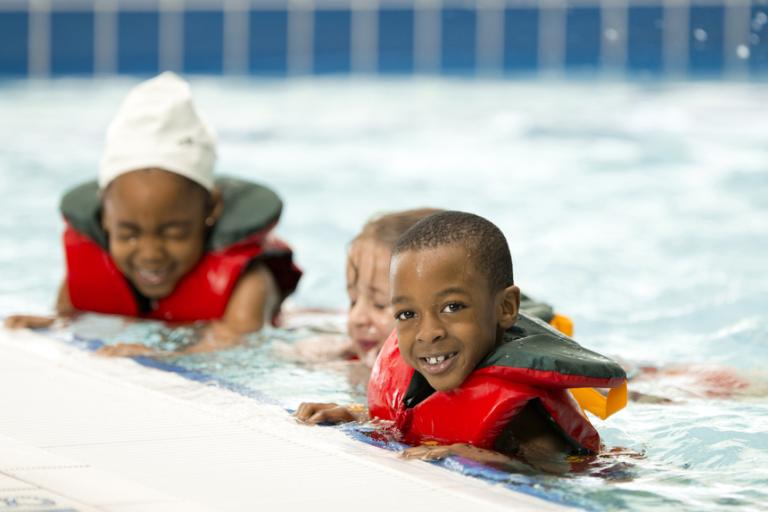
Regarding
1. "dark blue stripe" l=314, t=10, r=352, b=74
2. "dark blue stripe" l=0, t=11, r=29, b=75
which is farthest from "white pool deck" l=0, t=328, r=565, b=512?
"dark blue stripe" l=0, t=11, r=29, b=75

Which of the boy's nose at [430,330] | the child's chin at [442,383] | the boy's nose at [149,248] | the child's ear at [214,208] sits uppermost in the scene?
the boy's nose at [430,330]

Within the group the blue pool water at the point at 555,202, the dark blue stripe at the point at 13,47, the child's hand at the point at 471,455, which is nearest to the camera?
the child's hand at the point at 471,455

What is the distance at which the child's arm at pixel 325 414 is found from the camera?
347 centimetres

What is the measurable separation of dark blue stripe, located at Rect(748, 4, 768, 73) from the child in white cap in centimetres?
625

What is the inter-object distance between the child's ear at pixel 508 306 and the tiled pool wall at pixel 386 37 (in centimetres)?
774

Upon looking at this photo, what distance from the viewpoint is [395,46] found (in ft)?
36.5

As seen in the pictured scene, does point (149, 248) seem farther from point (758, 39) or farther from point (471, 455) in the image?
point (758, 39)

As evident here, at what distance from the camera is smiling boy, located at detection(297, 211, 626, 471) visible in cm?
312

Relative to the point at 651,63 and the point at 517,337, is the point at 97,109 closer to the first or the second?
the point at 651,63

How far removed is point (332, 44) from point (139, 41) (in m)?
1.53

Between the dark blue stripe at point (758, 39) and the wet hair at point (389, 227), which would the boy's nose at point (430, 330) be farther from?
the dark blue stripe at point (758, 39)

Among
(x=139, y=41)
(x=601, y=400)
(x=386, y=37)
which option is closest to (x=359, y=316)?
(x=601, y=400)

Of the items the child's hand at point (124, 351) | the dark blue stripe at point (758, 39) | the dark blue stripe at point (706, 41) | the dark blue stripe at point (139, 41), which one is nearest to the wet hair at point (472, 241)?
the child's hand at point (124, 351)

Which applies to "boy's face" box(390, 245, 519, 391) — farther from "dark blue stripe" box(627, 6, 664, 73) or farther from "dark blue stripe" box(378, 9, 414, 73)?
"dark blue stripe" box(378, 9, 414, 73)
